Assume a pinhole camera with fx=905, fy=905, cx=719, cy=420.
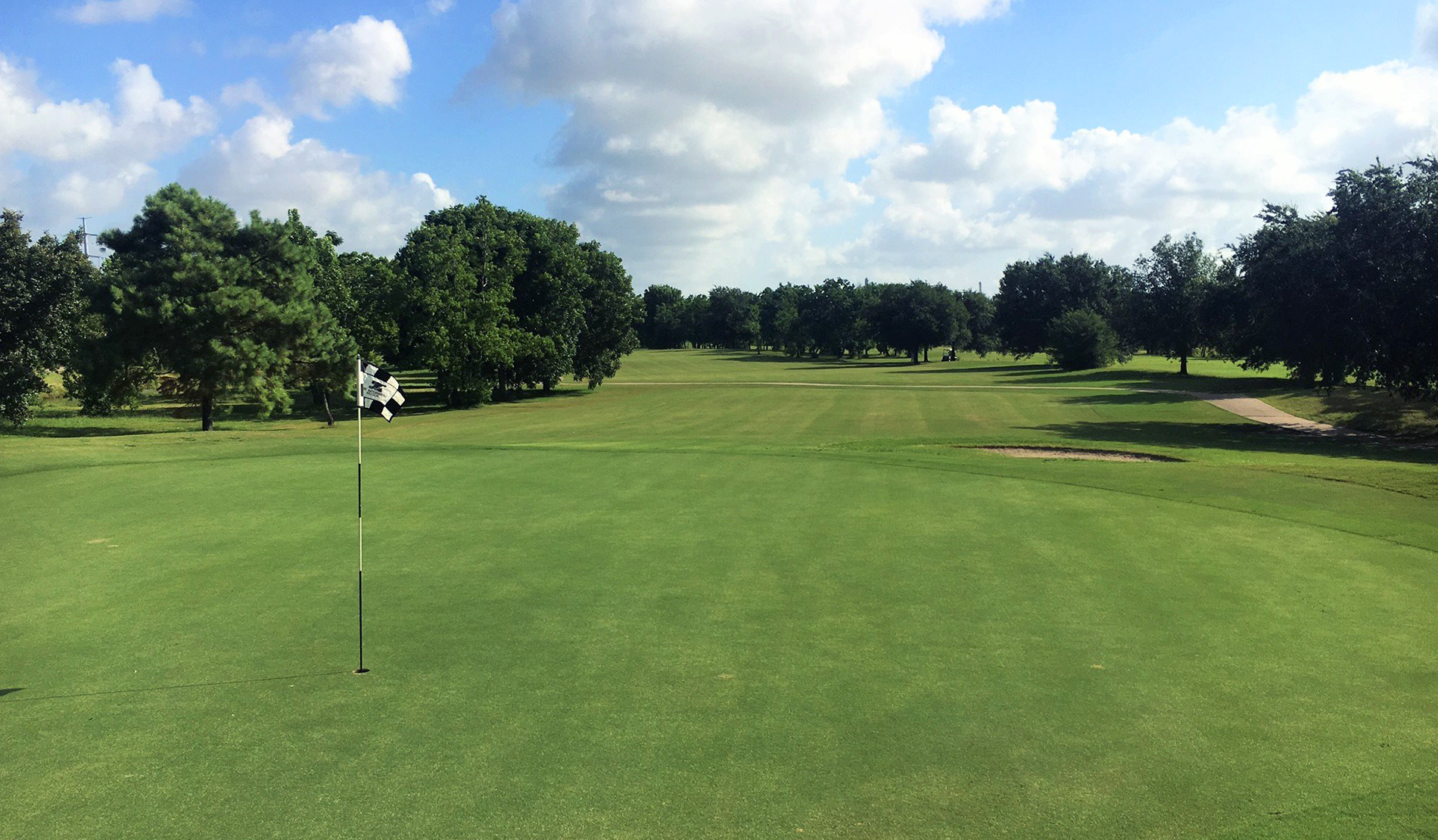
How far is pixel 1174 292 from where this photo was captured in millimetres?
79562

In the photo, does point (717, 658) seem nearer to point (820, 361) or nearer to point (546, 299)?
point (546, 299)

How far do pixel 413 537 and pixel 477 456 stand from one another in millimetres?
8198

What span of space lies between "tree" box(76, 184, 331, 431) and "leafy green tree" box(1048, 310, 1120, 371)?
7346 centimetres

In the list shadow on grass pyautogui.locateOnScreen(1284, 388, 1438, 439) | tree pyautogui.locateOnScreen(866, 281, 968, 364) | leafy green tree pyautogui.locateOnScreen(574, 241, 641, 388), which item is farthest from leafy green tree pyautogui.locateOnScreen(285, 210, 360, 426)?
tree pyautogui.locateOnScreen(866, 281, 968, 364)

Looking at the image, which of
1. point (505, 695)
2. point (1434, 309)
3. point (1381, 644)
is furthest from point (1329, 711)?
point (1434, 309)

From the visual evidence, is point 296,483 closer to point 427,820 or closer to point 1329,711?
point 427,820

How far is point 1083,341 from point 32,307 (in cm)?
8482

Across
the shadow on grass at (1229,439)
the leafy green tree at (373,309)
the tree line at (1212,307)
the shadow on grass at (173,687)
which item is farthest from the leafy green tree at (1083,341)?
the shadow on grass at (173,687)

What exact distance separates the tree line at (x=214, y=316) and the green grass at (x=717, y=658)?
82.9 feet

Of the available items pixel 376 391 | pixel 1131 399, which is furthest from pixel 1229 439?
pixel 376 391

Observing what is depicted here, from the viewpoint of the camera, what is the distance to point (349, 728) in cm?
661

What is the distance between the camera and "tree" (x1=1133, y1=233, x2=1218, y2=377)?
78.6 meters

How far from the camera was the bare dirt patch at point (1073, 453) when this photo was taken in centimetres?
2569

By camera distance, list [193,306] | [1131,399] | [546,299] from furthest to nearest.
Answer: [546,299], [1131,399], [193,306]
